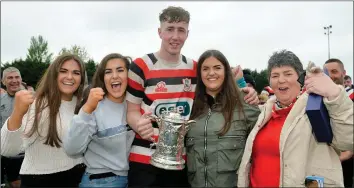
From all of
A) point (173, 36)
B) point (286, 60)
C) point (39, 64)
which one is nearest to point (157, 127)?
point (173, 36)

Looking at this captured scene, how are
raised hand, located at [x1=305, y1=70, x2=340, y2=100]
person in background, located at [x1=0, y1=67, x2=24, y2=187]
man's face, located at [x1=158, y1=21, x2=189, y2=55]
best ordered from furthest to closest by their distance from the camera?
person in background, located at [x1=0, y1=67, x2=24, y2=187] < man's face, located at [x1=158, y1=21, x2=189, y2=55] < raised hand, located at [x1=305, y1=70, x2=340, y2=100]

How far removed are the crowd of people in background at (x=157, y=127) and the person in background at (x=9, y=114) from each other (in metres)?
3.55

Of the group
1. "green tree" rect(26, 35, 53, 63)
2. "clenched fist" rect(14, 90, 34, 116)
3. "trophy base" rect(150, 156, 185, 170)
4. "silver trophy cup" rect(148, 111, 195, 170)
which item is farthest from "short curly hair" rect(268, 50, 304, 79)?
"green tree" rect(26, 35, 53, 63)

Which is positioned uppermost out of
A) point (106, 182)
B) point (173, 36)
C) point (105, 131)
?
point (173, 36)

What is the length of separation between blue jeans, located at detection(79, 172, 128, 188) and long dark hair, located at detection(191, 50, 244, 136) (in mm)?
1023

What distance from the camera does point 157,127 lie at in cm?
384

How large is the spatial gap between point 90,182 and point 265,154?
6.00ft

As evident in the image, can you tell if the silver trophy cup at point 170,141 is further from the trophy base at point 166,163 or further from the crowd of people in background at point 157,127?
the crowd of people in background at point 157,127

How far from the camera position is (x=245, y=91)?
153 inches

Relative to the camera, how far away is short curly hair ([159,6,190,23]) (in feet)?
12.8

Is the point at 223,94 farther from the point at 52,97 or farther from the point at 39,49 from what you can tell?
the point at 39,49

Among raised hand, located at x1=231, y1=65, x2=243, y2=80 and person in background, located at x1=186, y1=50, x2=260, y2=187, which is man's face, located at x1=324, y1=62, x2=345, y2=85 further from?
person in background, located at x1=186, y1=50, x2=260, y2=187

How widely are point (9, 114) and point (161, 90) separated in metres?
5.08

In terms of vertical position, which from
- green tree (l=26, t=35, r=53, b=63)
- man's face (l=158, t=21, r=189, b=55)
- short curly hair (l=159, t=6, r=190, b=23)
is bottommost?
man's face (l=158, t=21, r=189, b=55)
